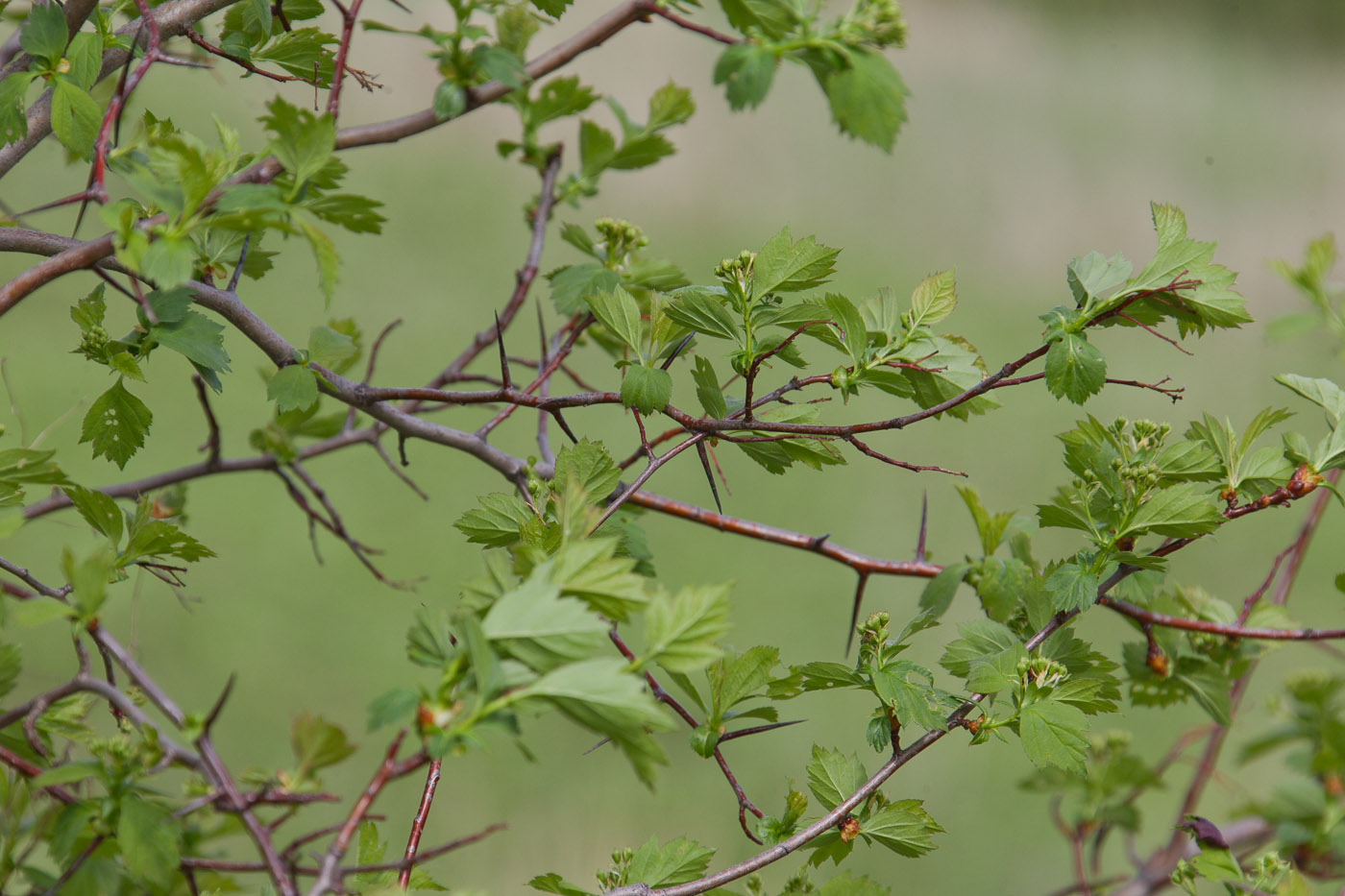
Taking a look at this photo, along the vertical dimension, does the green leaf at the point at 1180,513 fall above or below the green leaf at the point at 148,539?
below

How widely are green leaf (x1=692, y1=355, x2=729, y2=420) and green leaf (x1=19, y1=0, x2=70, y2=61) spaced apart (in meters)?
0.24

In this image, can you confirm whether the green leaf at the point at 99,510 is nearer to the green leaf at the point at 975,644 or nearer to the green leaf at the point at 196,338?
the green leaf at the point at 196,338

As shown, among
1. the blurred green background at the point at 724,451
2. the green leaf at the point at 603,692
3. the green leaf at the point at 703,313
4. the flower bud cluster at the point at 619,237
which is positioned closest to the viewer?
the green leaf at the point at 603,692

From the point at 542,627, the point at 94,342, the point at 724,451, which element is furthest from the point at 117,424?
the point at 724,451

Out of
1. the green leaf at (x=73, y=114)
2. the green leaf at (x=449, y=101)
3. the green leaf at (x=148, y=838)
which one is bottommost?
the green leaf at (x=148, y=838)

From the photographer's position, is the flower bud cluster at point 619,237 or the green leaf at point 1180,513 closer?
the green leaf at point 1180,513

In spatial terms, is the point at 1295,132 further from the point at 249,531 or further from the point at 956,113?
the point at 249,531

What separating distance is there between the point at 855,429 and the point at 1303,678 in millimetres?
397

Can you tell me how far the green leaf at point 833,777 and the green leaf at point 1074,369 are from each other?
0.14 meters

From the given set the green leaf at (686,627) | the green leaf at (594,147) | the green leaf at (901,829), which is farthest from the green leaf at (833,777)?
the green leaf at (594,147)

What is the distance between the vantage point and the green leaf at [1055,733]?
1.01ft

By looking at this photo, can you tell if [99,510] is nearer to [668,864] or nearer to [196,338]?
[196,338]

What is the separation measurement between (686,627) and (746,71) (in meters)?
0.17

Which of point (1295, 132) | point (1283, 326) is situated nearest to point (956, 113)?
point (1295, 132)
